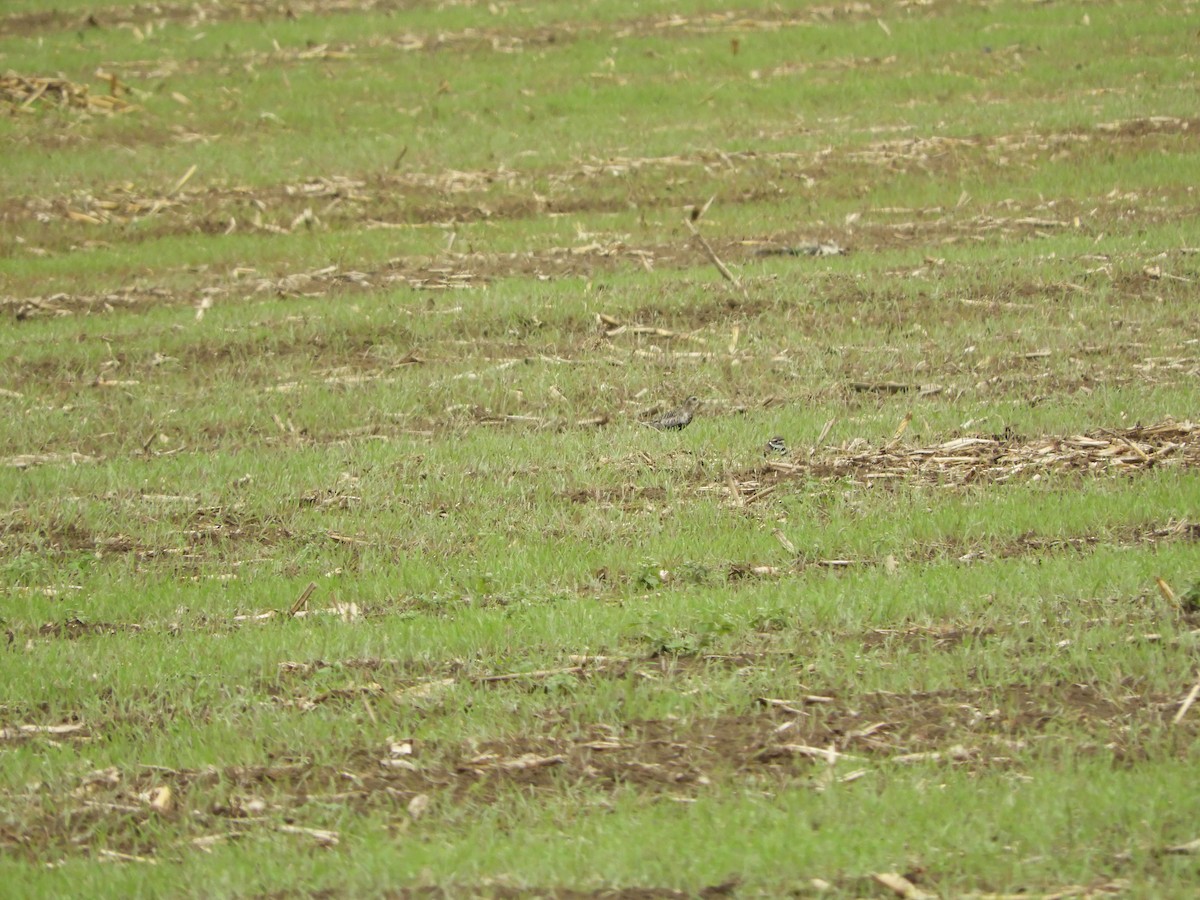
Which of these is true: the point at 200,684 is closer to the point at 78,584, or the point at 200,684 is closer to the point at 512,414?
the point at 78,584

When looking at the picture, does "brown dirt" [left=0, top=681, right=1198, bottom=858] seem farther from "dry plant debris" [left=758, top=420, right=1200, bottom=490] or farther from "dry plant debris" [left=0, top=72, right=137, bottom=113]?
"dry plant debris" [left=0, top=72, right=137, bottom=113]

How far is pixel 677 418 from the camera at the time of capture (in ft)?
36.9

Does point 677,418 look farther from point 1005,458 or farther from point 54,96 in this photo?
point 54,96

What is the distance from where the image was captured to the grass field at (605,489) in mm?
5770

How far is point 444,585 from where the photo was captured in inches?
330

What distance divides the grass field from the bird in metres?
0.16

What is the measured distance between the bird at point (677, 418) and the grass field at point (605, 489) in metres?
0.16

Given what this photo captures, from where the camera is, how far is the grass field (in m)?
5.77

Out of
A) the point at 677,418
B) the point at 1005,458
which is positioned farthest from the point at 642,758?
the point at 677,418

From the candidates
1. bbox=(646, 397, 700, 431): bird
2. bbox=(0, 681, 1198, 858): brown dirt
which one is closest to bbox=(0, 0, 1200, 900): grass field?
bbox=(0, 681, 1198, 858): brown dirt

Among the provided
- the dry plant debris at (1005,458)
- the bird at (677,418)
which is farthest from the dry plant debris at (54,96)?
the dry plant debris at (1005,458)

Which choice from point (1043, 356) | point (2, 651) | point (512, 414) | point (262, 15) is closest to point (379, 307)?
point (512, 414)

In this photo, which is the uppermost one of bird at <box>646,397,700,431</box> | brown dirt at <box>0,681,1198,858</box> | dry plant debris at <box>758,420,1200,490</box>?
brown dirt at <box>0,681,1198,858</box>

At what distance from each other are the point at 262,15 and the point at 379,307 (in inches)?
573
